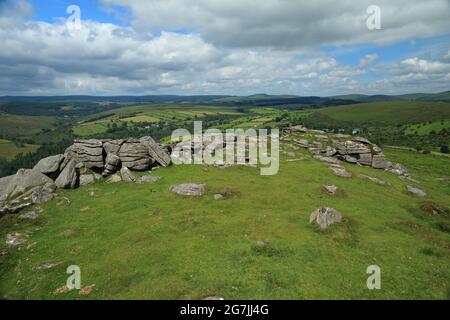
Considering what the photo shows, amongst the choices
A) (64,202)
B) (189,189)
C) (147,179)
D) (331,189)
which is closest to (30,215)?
(64,202)

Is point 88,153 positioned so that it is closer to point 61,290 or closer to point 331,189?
point 61,290

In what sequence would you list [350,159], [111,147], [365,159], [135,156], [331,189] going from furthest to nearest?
1. [350,159]
2. [365,159]
3. [111,147]
4. [135,156]
5. [331,189]

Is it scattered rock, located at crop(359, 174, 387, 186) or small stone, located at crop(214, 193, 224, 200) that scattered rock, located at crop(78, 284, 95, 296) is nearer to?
small stone, located at crop(214, 193, 224, 200)

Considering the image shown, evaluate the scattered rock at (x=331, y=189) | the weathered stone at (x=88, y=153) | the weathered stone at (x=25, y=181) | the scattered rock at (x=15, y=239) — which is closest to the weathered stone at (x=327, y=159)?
the scattered rock at (x=331, y=189)

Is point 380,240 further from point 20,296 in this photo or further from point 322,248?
point 20,296

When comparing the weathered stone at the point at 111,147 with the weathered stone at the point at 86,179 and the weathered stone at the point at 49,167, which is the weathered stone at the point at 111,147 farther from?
the weathered stone at the point at 49,167
